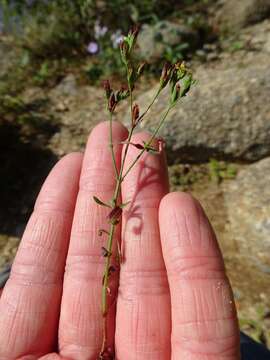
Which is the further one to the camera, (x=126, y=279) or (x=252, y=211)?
(x=252, y=211)

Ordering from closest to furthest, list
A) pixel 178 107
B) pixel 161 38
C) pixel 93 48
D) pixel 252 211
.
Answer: pixel 252 211, pixel 178 107, pixel 161 38, pixel 93 48

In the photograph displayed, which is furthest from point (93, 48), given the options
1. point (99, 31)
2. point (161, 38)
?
point (161, 38)

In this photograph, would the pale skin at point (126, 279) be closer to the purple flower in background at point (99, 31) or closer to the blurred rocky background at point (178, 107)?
the blurred rocky background at point (178, 107)

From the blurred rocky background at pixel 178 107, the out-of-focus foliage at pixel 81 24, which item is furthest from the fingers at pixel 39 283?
the out-of-focus foliage at pixel 81 24

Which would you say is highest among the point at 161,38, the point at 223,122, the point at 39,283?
the point at 161,38

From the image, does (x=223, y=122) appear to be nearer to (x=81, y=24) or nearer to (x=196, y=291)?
(x=81, y=24)

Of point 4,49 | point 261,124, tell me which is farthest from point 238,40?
point 4,49

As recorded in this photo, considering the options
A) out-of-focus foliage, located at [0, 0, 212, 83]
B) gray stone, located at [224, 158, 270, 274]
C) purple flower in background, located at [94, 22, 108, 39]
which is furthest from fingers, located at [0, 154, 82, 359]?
purple flower in background, located at [94, 22, 108, 39]
